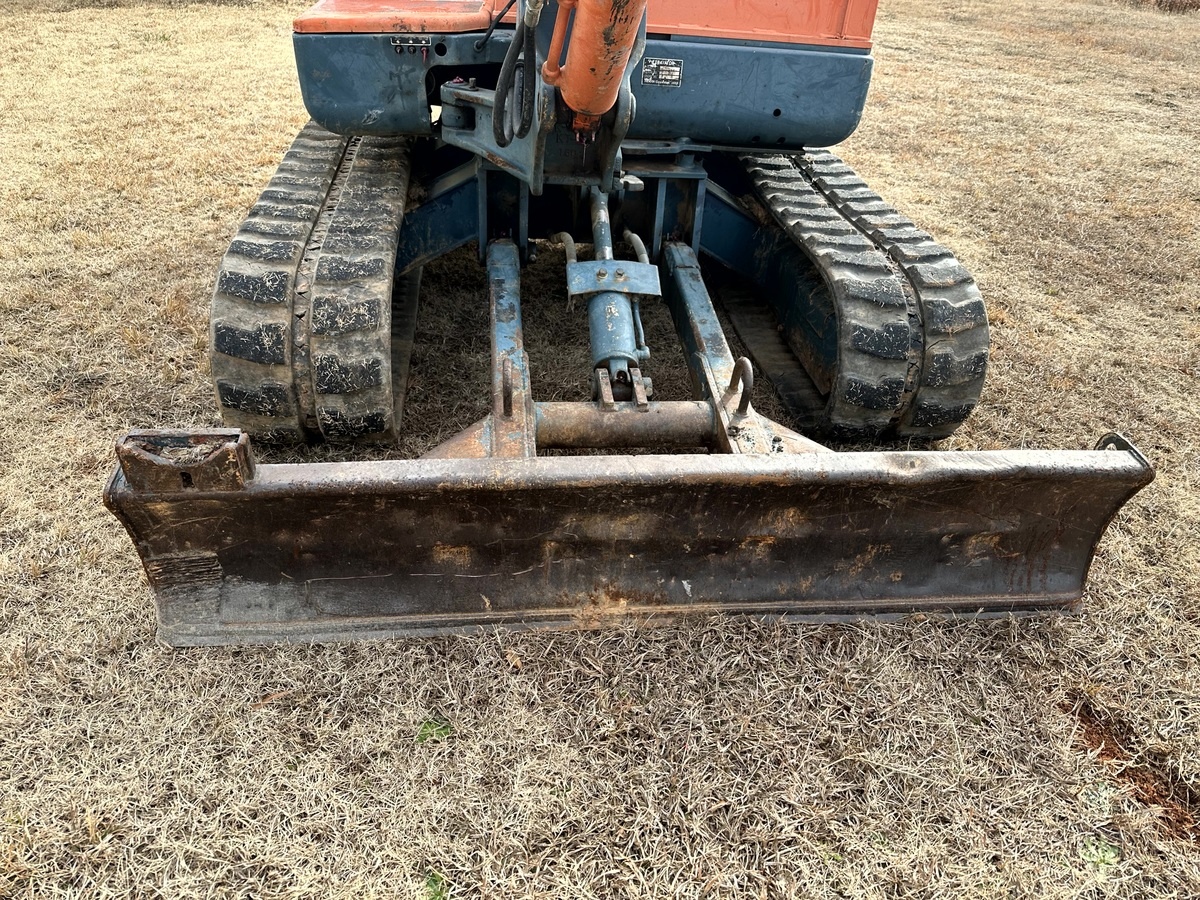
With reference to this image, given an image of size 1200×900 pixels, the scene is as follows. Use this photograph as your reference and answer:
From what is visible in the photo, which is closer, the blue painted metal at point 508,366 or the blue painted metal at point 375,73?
the blue painted metal at point 508,366

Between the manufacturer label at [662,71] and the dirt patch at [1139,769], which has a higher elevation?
the manufacturer label at [662,71]

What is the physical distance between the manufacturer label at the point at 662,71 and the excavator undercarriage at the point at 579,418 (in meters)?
0.02

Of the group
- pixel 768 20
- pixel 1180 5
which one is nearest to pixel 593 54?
pixel 768 20

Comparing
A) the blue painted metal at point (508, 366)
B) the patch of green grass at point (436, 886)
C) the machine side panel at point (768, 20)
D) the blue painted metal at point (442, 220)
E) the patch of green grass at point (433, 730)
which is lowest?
the patch of green grass at point (436, 886)

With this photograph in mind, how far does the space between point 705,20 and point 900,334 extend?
4.61 feet

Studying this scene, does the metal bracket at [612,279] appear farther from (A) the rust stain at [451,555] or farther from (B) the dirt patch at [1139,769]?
(B) the dirt patch at [1139,769]

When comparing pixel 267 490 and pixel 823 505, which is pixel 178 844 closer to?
pixel 267 490

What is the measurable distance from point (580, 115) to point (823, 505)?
4.80ft

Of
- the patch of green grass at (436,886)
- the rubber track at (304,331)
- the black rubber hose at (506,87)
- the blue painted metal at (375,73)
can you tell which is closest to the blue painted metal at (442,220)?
the blue painted metal at (375,73)

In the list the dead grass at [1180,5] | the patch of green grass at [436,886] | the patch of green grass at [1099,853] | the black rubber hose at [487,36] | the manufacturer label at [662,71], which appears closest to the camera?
the patch of green grass at [436,886]

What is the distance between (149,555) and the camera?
231cm

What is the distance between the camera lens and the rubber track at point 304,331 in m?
2.83

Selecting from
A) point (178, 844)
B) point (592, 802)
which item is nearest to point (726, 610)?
point (592, 802)

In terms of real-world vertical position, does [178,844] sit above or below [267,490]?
below
